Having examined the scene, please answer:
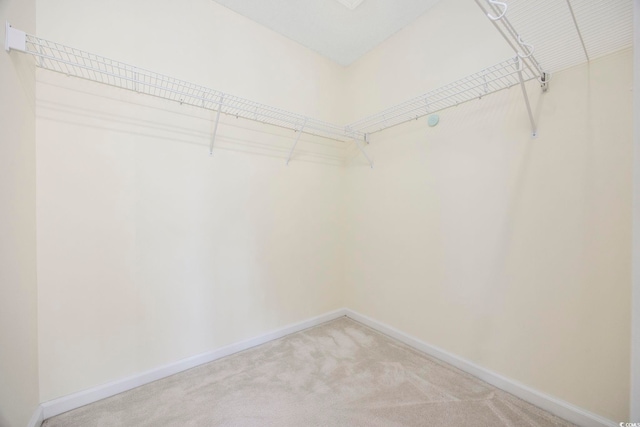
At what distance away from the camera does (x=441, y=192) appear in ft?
5.94

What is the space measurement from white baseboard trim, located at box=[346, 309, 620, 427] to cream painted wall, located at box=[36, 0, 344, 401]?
3.27 ft

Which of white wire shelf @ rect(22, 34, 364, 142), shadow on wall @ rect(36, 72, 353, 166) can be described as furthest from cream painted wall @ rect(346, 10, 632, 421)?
shadow on wall @ rect(36, 72, 353, 166)

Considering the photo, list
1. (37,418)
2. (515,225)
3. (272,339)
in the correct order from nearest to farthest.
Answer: (37,418) → (515,225) → (272,339)

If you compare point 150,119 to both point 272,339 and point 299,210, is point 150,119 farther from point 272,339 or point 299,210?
point 272,339

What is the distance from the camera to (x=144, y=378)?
4.97ft

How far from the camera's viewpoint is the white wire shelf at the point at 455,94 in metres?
1.43

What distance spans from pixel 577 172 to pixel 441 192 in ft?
2.29

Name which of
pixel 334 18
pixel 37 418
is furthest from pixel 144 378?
pixel 334 18

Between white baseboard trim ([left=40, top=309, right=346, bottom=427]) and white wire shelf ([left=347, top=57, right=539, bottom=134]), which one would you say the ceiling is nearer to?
white wire shelf ([left=347, top=57, right=539, bottom=134])

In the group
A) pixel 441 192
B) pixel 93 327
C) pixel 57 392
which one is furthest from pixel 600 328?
pixel 57 392

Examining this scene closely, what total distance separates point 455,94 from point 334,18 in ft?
3.80

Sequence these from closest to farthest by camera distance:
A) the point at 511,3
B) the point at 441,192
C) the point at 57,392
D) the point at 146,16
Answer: the point at 511,3, the point at 57,392, the point at 146,16, the point at 441,192

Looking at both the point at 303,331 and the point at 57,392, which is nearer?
the point at 57,392

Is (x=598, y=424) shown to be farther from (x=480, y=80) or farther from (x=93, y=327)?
(x=93, y=327)
